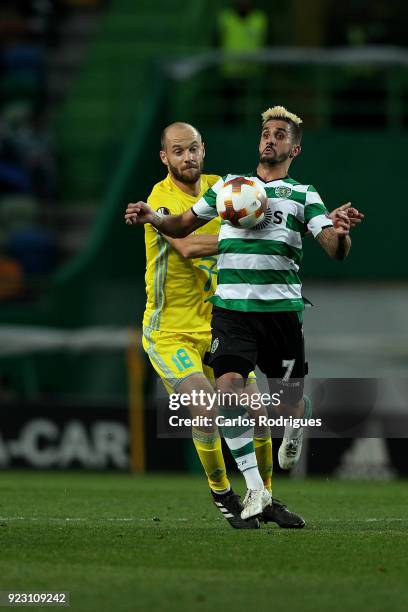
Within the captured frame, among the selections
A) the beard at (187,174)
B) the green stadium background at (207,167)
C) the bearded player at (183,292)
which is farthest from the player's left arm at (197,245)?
the green stadium background at (207,167)

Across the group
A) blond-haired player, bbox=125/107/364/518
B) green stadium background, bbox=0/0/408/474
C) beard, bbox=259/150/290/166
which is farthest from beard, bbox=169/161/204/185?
green stadium background, bbox=0/0/408/474

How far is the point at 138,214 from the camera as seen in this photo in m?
9.05

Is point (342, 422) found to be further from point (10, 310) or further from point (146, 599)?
point (146, 599)

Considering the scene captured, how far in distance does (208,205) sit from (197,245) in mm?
275

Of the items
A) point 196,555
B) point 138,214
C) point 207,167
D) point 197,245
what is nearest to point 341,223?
point 197,245

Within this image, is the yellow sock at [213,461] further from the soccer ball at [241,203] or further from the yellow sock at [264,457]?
the soccer ball at [241,203]

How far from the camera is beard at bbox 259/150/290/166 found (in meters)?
9.07

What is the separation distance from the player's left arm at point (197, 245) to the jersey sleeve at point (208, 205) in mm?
130

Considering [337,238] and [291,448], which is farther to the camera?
[291,448]

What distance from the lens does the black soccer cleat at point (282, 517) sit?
9.09 m

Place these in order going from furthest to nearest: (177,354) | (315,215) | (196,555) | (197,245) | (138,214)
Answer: (177,354), (197,245), (138,214), (315,215), (196,555)

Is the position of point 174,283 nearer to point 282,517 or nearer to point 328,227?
point 328,227

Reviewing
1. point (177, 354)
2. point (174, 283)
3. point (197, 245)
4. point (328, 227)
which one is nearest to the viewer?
point (328, 227)

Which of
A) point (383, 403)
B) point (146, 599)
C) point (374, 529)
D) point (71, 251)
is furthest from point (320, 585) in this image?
point (71, 251)
